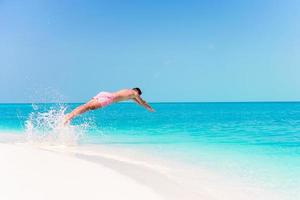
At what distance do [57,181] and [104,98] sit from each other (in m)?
4.82

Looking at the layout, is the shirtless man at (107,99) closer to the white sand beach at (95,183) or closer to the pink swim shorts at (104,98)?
the pink swim shorts at (104,98)

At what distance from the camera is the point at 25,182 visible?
433cm

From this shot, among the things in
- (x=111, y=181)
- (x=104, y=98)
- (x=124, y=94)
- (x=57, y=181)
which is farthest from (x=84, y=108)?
(x=57, y=181)

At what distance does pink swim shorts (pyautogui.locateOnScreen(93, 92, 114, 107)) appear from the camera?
9.25 meters

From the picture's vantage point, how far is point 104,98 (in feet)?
30.5

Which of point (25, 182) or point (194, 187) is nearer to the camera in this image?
point (25, 182)

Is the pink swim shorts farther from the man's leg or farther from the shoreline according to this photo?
the shoreline

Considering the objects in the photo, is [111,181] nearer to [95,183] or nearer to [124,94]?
[95,183]

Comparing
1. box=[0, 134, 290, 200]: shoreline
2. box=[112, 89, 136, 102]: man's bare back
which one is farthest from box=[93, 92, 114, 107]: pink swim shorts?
box=[0, 134, 290, 200]: shoreline

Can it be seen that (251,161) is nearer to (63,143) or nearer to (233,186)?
(233,186)

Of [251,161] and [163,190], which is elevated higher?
[251,161]

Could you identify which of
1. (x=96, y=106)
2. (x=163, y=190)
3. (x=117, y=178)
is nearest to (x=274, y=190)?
(x=163, y=190)

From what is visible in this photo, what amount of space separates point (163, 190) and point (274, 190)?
6.18 feet

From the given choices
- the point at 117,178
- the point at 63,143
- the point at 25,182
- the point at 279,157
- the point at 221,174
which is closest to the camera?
the point at 25,182
